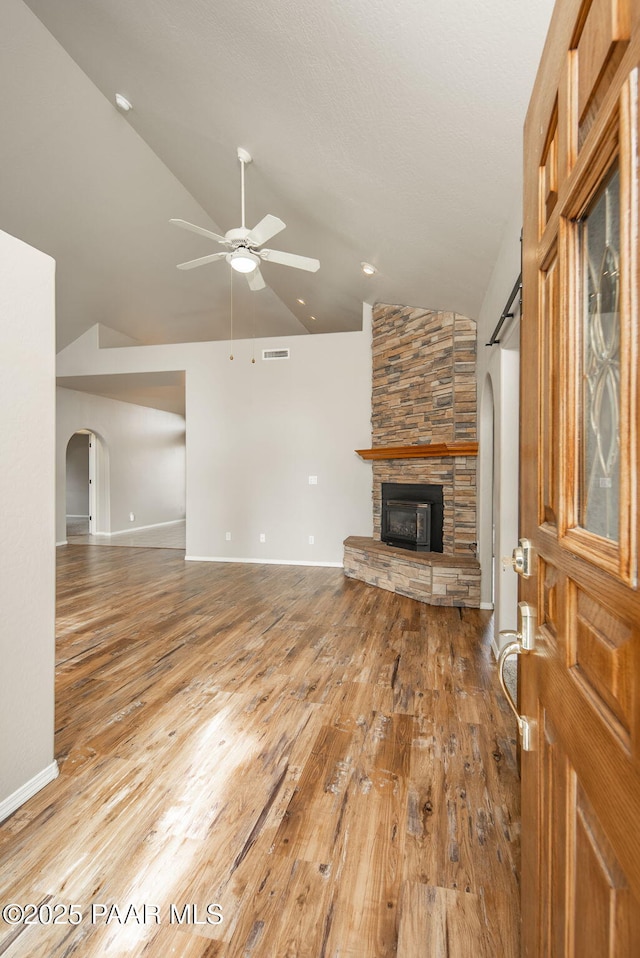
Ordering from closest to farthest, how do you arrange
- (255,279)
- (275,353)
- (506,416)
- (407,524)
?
1. (506,416)
2. (255,279)
3. (407,524)
4. (275,353)

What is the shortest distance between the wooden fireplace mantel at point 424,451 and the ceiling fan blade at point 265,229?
2433 millimetres

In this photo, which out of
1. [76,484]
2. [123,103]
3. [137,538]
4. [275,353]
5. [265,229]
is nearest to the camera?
[265,229]

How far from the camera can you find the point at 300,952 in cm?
123

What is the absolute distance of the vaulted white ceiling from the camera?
2.09 meters

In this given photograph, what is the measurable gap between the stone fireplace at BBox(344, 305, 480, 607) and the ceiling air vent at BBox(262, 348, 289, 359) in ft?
4.44

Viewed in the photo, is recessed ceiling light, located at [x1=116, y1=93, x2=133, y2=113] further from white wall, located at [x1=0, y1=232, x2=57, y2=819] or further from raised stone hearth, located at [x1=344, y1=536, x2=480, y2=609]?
raised stone hearth, located at [x1=344, y1=536, x2=480, y2=609]

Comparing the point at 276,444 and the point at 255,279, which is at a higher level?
the point at 255,279

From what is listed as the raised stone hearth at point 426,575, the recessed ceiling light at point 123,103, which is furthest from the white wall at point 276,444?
the recessed ceiling light at point 123,103

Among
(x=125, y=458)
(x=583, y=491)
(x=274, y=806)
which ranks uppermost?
(x=125, y=458)

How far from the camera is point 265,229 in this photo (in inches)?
139

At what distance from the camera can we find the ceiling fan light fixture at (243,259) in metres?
3.74

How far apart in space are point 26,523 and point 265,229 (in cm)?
279

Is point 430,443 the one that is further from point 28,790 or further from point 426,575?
point 28,790

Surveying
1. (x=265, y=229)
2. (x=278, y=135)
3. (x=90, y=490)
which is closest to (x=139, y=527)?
(x=90, y=490)
